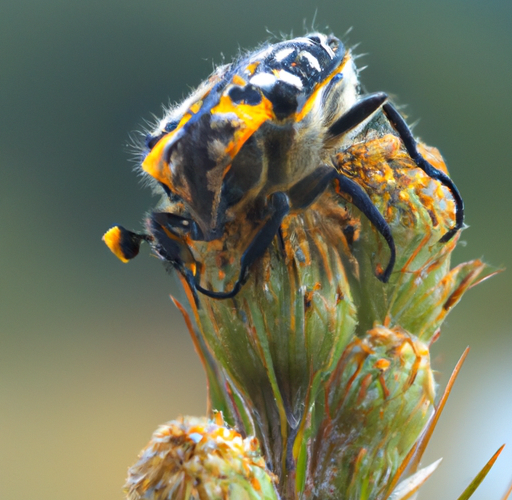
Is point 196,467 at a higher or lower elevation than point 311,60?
lower

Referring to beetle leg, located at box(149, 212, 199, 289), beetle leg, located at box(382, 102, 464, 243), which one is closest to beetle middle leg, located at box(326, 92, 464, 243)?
beetle leg, located at box(382, 102, 464, 243)

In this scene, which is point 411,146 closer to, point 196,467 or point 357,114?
point 357,114

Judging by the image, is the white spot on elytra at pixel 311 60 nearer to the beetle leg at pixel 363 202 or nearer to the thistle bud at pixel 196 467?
the beetle leg at pixel 363 202

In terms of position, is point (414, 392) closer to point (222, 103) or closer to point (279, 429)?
point (279, 429)

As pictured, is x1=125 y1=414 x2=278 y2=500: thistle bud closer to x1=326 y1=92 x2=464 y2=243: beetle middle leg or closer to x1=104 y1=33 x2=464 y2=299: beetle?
x1=104 y1=33 x2=464 y2=299: beetle

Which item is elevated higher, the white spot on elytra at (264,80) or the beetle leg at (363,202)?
the white spot on elytra at (264,80)

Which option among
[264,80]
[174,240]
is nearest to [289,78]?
[264,80]

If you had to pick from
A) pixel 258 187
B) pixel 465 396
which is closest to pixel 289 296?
pixel 258 187

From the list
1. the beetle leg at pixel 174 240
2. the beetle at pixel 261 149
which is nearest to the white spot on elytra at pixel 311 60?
the beetle at pixel 261 149
